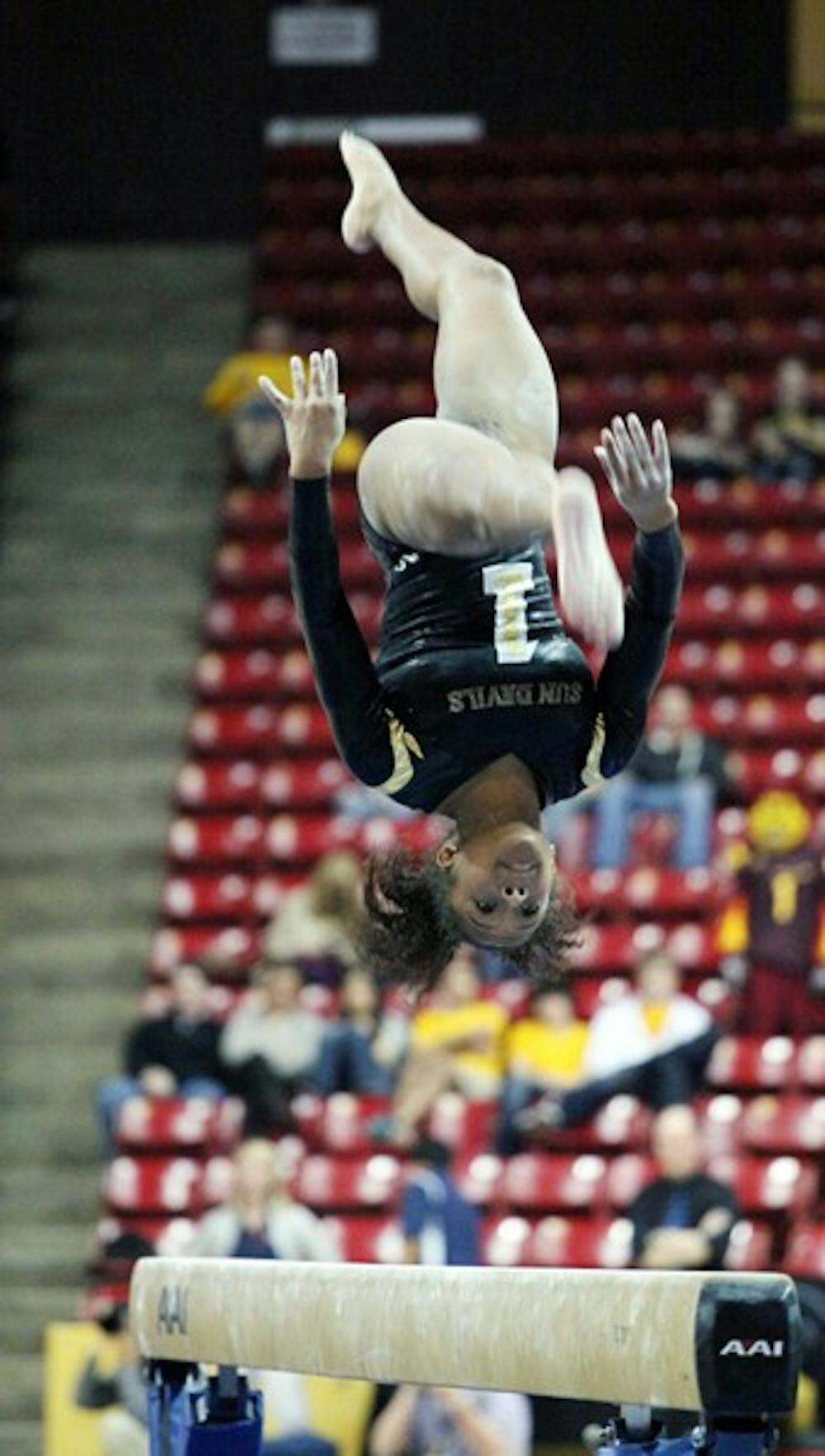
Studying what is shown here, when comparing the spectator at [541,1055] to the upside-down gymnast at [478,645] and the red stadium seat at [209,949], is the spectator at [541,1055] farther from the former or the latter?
the upside-down gymnast at [478,645]

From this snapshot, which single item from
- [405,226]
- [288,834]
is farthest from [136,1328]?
[288,834]

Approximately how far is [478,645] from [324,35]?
39.7 ft

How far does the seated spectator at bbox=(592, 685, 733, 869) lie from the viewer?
11250 mm

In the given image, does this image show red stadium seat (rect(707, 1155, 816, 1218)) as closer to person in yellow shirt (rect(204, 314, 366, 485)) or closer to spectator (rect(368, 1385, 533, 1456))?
spectator (rect(368, 1385, 533, 1456))

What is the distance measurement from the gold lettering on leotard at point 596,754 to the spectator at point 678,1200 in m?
3.56

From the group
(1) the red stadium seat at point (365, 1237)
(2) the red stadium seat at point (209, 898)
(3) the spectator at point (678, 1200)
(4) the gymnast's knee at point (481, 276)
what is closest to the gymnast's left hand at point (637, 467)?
(4) the gymnast's knee at point (481, 276)

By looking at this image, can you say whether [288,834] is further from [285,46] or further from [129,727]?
[285,46]

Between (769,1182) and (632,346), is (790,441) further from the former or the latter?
(769,1182)

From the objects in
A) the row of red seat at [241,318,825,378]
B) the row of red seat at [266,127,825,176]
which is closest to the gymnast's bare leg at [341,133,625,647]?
the row of red seat at [241,318,825,378]

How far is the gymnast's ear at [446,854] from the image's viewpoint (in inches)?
206

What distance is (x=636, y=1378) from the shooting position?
4.56 meters

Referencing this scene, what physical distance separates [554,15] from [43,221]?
10.7 ft

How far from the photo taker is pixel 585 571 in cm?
506

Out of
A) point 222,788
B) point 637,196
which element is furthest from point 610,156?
point 222,788
